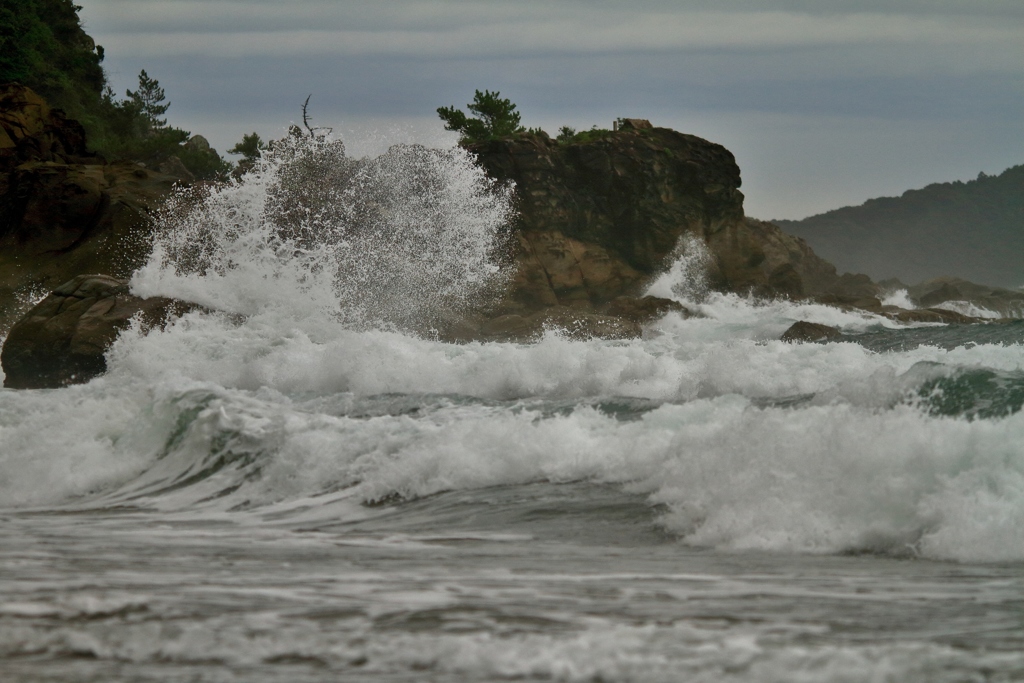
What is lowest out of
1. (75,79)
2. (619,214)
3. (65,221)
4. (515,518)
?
(515,518)

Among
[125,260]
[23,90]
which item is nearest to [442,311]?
[125,260]

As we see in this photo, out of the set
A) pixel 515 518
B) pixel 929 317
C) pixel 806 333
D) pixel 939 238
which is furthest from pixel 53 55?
pixel 939 238

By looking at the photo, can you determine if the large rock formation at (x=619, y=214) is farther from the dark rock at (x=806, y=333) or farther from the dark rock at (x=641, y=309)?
the dark rock at (x=806, y=333)

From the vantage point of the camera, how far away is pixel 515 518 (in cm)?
675

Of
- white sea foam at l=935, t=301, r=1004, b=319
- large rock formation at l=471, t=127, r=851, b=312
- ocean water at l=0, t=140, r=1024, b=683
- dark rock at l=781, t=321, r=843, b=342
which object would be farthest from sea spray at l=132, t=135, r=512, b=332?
white sea foam at l=935, t=301, r=1004, b=319

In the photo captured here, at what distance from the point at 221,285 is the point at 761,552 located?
592 inches

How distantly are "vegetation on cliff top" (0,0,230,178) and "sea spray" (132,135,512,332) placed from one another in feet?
44.0

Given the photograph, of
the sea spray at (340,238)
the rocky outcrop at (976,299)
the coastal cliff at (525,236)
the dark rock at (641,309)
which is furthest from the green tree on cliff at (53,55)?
the rocky outcrop at (976,299)

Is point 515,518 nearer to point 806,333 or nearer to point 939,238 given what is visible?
point 806,333

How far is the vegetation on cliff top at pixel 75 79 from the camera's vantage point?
37.8 metres

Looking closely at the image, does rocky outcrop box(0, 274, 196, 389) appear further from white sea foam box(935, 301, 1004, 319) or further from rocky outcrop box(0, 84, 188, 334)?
white sea foam box(935, 301, 1004, 319)

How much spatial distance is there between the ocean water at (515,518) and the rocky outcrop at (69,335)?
1.77 ft

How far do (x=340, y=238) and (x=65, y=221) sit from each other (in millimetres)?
7280

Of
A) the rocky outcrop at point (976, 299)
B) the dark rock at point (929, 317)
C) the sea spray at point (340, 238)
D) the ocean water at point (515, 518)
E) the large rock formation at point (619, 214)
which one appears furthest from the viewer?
the rocky outcrop at point (976, 299)
